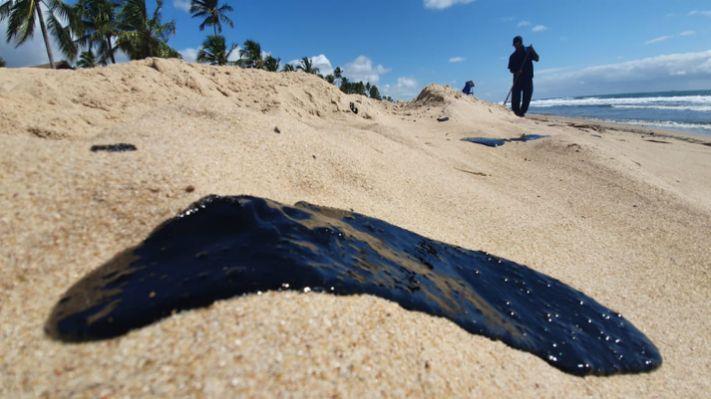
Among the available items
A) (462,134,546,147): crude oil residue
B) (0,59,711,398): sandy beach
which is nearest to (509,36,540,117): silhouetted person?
(462,134,546,147): crude oil residue

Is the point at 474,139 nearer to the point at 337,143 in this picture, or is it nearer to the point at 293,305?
the point at 337,143

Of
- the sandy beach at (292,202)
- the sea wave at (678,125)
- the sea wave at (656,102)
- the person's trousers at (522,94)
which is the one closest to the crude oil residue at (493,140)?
the sandy beach at (292,202)

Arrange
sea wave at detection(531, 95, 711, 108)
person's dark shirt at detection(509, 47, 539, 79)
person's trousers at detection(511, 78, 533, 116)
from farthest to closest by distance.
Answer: sea wave at detection(531, 95, 711, 108), person's trousers at detection(511, 78, 533, 116), person's dark shirt at detection(509, 47, 539, 79)

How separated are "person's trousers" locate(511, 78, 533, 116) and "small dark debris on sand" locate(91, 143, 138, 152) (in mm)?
10440

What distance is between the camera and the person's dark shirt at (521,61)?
9664mm

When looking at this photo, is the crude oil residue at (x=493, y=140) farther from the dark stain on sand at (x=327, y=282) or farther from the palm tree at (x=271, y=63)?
the palm tree at (x=271, y=63)

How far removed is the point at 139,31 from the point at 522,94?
2249 cm

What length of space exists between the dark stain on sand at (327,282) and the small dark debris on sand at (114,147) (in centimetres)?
86

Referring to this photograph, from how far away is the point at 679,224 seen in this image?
395cm

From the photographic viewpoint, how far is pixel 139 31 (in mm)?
22344

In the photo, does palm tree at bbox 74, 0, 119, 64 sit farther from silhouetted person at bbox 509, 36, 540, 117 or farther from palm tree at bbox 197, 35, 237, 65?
silhouetted person at bbox 509, 36, 540, 117

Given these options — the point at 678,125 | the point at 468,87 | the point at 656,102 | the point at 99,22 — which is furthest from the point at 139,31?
the point at 656,102

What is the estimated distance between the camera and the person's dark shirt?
966 centimetres

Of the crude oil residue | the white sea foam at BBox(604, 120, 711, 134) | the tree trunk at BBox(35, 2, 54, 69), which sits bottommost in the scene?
the white sea foam at BBox(604, 120, 711, 134)
